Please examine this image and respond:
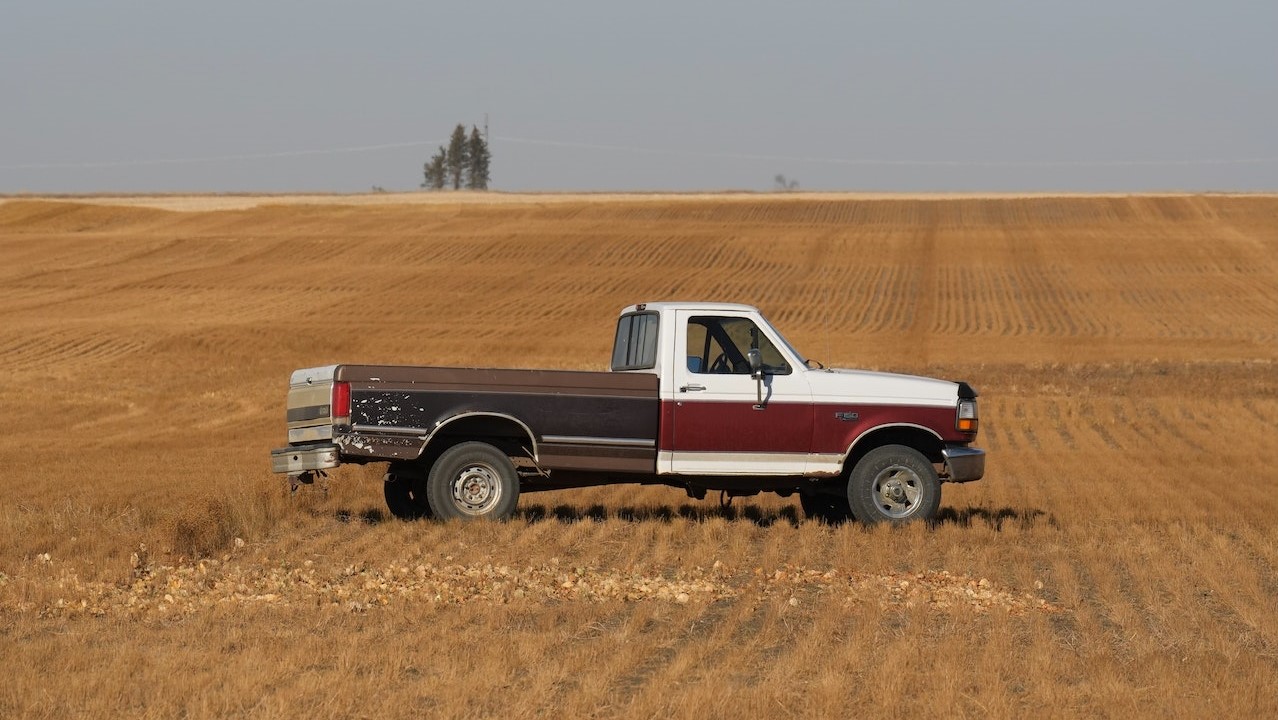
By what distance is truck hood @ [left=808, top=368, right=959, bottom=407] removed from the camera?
1326 cm

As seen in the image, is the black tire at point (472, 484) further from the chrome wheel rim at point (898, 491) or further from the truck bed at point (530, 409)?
the chrome wheel rim at point (898, 491)

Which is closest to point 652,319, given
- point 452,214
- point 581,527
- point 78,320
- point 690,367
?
point 690,367

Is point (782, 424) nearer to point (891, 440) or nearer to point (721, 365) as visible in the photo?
point (721, 365)

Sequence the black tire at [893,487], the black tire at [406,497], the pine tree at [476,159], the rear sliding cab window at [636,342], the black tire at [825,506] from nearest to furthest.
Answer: the black tire at [893,487] → the rear sliding cab window at [636,342] → the black tire at [406,497] → the black tire at [825,506] → the pine tree at [476,159]

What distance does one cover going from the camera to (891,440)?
44.6 feet

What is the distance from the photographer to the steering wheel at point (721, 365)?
13.2 meters

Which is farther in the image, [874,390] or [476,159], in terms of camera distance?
[476,159]

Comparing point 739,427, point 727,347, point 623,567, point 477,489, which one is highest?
point 727,347

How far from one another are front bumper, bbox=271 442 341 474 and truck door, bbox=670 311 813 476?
2775 mm

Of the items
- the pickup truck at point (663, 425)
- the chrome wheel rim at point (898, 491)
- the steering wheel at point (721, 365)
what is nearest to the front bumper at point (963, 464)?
the pickup truck at point (663, 425)

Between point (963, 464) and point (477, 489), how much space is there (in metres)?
4.06

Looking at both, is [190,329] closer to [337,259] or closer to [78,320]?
[78,320]

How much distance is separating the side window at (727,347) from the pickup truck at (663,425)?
1cm

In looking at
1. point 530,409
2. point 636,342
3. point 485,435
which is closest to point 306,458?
point 485,435
